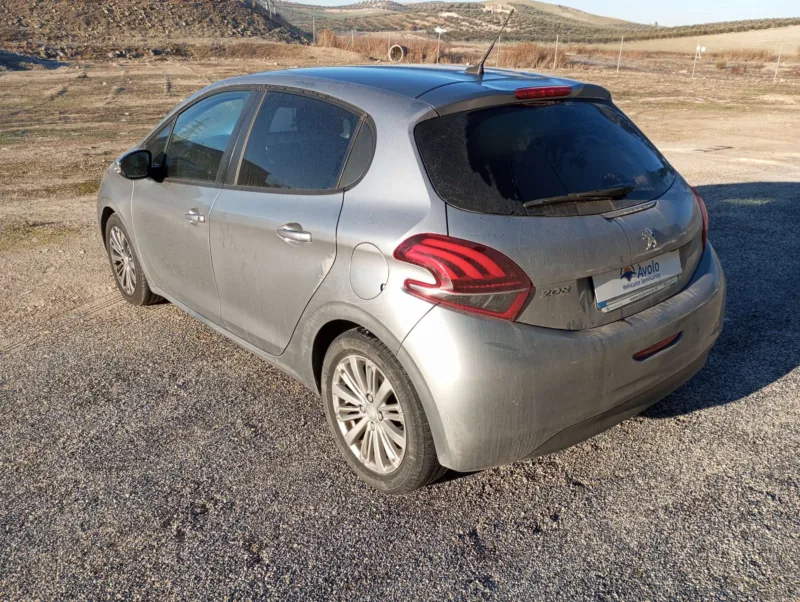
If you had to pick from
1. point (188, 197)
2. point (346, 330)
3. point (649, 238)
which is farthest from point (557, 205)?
point (188, 197)

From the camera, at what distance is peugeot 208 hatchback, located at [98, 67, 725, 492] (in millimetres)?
2590

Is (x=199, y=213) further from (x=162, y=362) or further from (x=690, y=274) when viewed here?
(x=690, y=274)

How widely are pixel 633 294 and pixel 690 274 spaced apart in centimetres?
51

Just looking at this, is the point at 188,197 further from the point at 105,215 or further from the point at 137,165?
the point at 105,215

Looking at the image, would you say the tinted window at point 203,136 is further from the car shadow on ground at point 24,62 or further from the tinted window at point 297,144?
the car shadow on ground at point 24,62

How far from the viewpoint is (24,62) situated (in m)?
36.4

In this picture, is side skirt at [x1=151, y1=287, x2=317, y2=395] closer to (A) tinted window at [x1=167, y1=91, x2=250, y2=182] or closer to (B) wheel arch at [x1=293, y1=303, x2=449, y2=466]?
(B) wheel arch at [x1=293, y1=303, x2=449, y2=466]

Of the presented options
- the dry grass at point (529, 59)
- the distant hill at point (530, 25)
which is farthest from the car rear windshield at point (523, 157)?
the distant hill at point (530, 25)

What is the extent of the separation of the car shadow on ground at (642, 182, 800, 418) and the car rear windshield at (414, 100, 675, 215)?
129 cm

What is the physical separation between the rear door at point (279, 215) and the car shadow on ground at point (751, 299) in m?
1.95

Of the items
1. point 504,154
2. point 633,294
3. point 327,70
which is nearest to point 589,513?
point 633,294

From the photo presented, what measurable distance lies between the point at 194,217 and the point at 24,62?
39340 mm

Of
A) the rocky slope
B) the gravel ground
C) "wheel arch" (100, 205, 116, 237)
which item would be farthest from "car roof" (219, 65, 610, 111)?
the rocky slope

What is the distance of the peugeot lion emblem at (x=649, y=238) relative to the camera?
2904 mm
